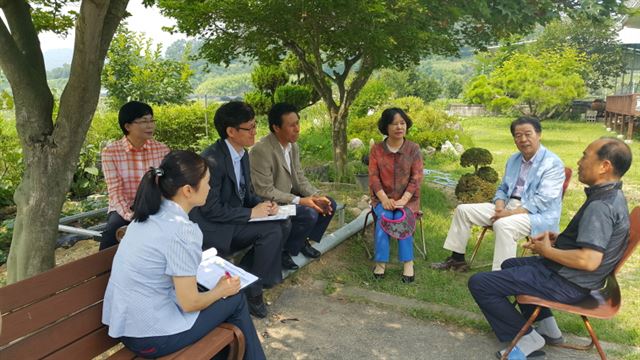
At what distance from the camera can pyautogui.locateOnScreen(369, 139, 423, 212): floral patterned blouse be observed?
4.73 metres

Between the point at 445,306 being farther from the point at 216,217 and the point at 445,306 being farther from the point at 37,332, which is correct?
the point at 37,332

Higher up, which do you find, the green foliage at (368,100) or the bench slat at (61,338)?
the green foliage at (368,100)

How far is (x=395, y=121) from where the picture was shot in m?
4.63

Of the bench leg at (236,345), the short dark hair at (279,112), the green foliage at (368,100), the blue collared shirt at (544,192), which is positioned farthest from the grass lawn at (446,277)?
the green foliage at (368,100)

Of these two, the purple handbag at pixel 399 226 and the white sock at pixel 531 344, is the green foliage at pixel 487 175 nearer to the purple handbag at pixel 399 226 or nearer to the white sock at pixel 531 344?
the purple handbag at pixel 399 226

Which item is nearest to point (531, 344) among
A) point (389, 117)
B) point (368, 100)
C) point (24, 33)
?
point (389, 117)

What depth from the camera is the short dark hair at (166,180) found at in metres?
2.20

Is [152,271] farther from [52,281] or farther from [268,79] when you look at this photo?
[268,79]

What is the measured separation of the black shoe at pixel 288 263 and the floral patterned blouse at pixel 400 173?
1.03m

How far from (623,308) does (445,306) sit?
1.45 meters

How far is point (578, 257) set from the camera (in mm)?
2799

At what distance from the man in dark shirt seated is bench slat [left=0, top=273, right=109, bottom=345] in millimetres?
2291

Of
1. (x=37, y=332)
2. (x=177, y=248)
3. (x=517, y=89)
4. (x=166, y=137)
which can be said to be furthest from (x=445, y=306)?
(x=517, y=89)

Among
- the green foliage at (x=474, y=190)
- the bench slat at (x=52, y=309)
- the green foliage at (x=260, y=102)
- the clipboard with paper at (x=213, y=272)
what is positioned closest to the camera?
the bench slat at (x=52, y=309)
